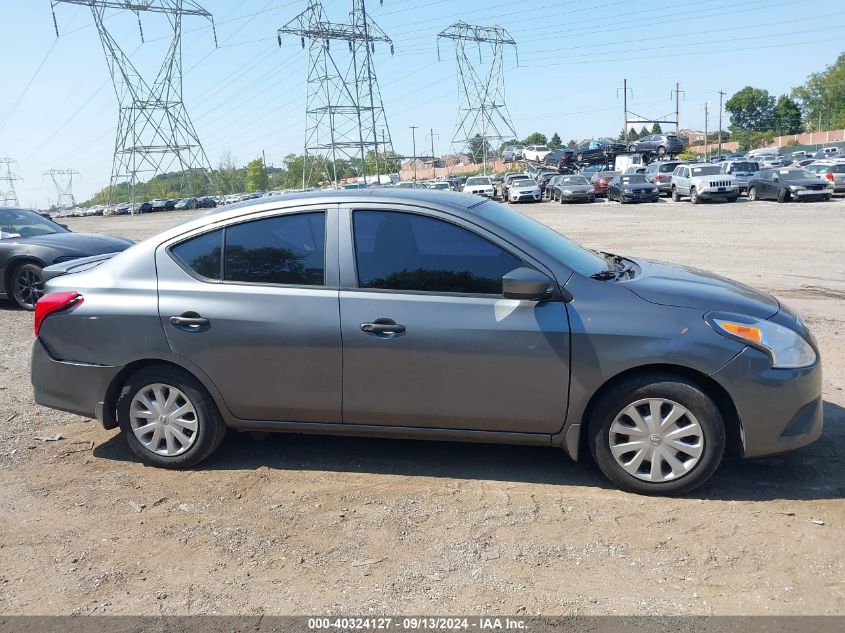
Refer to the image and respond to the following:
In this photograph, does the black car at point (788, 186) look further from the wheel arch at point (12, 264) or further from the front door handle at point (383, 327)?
the front door handle at point (383, 327)

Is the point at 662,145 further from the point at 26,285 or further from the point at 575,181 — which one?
the point at 26,285

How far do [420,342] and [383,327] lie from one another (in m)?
0.23

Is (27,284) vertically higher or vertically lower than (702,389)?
higher

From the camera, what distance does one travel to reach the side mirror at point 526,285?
398 centimetres

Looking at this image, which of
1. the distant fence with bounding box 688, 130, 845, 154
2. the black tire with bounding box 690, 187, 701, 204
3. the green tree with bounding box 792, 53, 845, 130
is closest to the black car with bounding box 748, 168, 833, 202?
the black tire with bounding box 690, 187, 701, 204

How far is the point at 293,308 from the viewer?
4312mm

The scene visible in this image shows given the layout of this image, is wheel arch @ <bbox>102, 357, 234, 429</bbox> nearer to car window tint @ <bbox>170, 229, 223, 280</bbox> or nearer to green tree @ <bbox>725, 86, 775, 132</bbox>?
car window tint @ <bbox>170, 229, 223, 280</bbox>

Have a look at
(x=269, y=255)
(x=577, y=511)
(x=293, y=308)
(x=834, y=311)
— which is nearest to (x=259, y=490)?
(x=293, y=308)

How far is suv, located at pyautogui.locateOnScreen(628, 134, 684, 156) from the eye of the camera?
5059 centimetres

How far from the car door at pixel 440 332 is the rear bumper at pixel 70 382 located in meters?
1.60

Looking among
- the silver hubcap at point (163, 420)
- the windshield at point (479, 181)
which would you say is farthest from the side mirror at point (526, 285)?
the windshield at point (479, 181)

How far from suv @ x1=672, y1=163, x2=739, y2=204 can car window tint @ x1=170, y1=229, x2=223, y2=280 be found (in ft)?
98.1

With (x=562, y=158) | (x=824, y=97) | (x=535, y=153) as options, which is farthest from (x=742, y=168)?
(x=824, y=97)

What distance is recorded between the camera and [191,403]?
14.8ft
